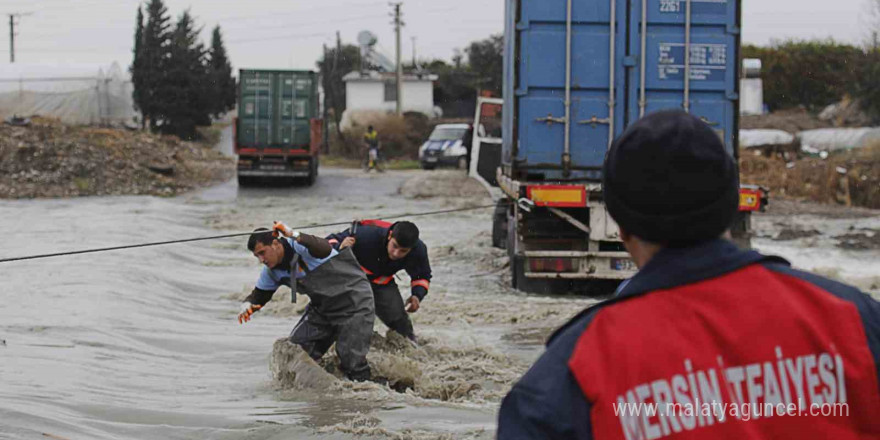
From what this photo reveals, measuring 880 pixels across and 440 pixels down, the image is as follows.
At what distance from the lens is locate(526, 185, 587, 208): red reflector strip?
10.5 metres

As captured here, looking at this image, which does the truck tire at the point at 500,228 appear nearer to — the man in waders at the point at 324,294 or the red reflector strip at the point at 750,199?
the red reflector strip at the point at 750,199

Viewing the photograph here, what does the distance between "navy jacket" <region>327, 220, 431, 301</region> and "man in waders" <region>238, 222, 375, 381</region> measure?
0.35m

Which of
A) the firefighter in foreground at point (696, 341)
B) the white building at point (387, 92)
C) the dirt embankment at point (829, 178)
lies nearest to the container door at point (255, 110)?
the dirt embankment at point (829, 178)

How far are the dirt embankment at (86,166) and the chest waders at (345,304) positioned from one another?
20.7 metres

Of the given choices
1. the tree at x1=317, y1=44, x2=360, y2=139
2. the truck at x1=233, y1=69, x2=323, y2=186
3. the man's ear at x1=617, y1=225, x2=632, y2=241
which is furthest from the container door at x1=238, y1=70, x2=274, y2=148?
the man's ear at x1=617, y1=225, x2=632, y2=241

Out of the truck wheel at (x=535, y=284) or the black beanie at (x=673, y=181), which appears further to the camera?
the truck wheel at (x=535, y=284)

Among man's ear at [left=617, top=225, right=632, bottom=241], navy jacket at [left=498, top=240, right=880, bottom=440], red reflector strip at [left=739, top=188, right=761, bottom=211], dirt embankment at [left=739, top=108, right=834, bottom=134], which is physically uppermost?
dirt embankment at [left=739, top=108, right=834, bottom=134]

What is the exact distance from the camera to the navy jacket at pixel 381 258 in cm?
729

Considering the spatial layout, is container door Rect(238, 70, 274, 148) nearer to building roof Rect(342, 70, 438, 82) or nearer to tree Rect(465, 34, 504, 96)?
building roof Rect(342, 70, 438, 82)

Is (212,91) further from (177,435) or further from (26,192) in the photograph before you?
(177,435)

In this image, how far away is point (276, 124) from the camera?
94.7ft

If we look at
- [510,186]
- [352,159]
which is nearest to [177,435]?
[510,186]

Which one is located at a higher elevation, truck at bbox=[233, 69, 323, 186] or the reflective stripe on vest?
truck at bbox=[233, 69, 323, 186]

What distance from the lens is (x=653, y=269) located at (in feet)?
6.20
